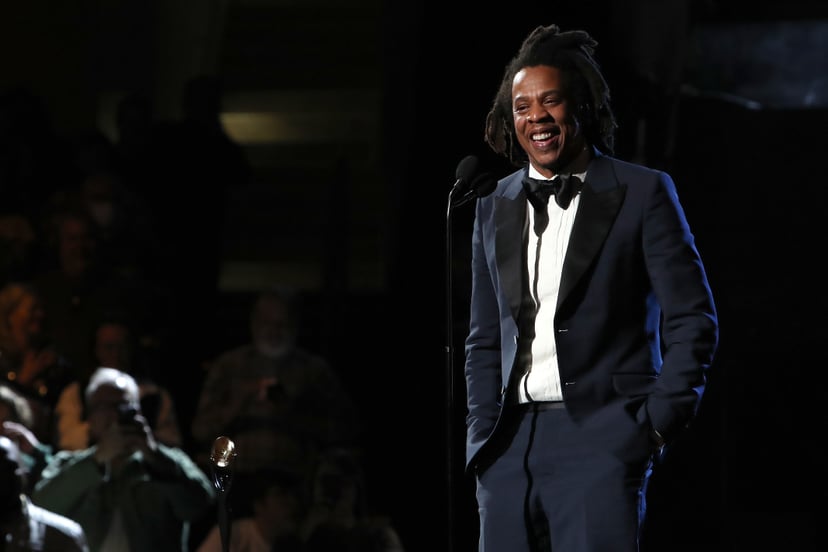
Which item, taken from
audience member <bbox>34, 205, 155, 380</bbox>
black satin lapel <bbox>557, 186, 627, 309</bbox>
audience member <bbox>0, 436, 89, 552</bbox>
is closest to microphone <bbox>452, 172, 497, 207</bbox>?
black satin lapel <bbox>557, 186, 627, 309</bbox>

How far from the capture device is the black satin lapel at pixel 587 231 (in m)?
2.86

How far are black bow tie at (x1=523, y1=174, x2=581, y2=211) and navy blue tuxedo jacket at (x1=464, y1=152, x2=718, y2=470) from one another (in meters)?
0.02

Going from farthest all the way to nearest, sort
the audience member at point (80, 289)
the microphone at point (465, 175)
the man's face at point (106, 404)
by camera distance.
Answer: the audience member at point (80, 289) → the man's face at point (106, 404) → the microphone at point (465, 175)

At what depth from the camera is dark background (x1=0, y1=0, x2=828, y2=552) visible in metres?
5.72

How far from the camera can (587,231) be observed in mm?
2885

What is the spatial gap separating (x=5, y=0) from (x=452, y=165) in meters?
3.49

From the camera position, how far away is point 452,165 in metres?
7.00

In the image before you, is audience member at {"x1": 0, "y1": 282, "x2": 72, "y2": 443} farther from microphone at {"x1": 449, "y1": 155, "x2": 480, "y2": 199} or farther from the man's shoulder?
microphone at {"x1": 449, "y1": 155, "x2": 480, "y2": 199}

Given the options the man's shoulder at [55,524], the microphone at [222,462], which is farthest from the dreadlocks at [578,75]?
the man's shoulder at [55,524]

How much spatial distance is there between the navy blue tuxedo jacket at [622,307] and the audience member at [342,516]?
2.77 meters

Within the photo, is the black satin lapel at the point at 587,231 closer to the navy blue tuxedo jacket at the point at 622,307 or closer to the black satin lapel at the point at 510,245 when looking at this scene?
the navy blue tuxedo jacket at the point at 622,307

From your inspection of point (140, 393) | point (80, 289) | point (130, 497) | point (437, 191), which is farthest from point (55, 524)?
point (437, 191)

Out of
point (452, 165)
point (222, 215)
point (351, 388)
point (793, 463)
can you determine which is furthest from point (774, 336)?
point (222, 215)

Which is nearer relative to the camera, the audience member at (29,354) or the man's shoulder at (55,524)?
the man's shoulder at (55,524)
